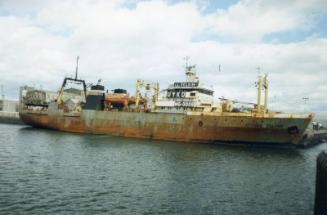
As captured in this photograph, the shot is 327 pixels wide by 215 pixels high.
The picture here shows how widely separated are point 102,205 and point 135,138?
32.1m

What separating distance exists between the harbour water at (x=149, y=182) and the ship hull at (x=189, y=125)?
537 centimetres

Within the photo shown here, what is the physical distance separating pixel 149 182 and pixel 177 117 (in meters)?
24.0

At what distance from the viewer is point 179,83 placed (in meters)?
49.8

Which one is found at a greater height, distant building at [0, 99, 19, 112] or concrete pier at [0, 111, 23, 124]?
distant building at [0, 99, 19, 112]

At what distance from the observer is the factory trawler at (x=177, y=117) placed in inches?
1537

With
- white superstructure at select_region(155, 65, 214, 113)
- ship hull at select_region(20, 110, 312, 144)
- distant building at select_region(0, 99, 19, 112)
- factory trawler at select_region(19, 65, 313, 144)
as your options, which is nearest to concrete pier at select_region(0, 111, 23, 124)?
distant building at select_region(0, 99, 19, 112)

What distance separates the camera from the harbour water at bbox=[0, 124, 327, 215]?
16.0 m

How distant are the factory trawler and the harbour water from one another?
570 centimetres

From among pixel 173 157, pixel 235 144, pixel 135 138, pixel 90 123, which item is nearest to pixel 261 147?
pixel 235 144

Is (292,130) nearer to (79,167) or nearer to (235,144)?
(235,144)

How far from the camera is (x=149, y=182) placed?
824 inches

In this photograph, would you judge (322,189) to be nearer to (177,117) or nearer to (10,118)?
(177,117)

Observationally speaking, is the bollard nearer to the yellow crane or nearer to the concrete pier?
the yellow crane

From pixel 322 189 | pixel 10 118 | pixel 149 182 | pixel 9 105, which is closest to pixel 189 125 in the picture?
pixel 149 182
